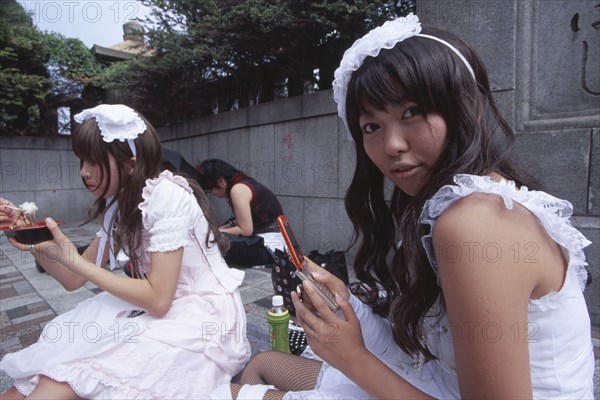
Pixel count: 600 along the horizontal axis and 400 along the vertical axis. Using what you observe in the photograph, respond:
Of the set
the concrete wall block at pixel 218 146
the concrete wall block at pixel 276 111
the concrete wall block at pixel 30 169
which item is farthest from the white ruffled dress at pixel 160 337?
the concrete wall block at pixel 30 169

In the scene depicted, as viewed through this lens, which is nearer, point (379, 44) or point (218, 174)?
point (379, 44)

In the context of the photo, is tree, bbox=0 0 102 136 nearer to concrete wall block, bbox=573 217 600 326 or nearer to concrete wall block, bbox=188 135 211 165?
concrete wall block, bbox=188 135 211 165

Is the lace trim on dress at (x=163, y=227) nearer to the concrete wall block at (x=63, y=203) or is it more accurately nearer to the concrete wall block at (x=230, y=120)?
the concrete wall block at (x=230, y=120)

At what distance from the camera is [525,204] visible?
2.72ft

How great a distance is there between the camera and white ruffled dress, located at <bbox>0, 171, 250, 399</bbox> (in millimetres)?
1312

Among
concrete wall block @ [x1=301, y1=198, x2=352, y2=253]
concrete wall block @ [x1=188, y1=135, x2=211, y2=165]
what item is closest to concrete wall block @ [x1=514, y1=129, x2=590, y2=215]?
concrete wall block @ [x1=301, y1=198, x2=352, y2=253]

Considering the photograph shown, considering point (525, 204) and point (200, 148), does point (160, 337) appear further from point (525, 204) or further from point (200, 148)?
point (200, 148)

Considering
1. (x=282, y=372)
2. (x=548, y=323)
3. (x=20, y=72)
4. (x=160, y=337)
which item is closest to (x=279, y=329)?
(x=282, y=372)

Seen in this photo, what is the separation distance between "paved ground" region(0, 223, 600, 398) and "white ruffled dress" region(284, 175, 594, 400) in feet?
4.35

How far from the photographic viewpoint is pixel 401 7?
15.7ft

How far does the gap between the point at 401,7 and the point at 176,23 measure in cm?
414

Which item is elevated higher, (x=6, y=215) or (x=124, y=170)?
(x=124, y=170)

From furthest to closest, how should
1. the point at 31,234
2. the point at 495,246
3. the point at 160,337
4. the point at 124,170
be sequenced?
the point at 124,170
the point at 31,234
the point at 160,337
the point at 495,246

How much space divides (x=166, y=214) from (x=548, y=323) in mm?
1368
